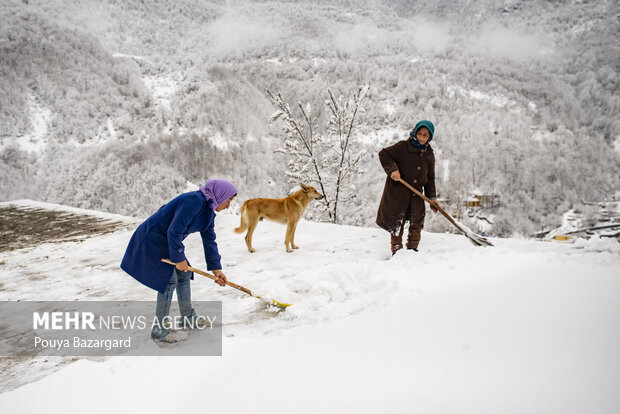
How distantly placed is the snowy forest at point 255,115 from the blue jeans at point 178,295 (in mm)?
10194

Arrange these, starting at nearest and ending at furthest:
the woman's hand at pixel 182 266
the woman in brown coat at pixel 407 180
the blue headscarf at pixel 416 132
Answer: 1. the woman's hand at pixel 182 266
2. the blue headscarf at pixel 416 132
3. the woman in brown coat at pixel 407 180

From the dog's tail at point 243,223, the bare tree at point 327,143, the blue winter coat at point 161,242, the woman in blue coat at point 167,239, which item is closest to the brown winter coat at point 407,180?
the dog's tail at point 243,223

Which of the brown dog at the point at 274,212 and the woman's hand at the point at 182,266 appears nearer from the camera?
the woman's hand at the point at 182,266

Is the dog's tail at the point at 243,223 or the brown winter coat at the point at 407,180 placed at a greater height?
the brown winter coat at the point at 407,180

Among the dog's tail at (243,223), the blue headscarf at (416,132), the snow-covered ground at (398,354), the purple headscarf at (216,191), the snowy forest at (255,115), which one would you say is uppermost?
the snowy forest at (255,115)

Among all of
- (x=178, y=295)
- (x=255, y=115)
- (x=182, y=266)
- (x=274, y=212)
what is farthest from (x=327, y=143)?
(x=255, y=115)

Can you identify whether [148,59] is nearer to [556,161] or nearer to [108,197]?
[108,197]

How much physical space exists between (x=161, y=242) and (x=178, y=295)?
566mm

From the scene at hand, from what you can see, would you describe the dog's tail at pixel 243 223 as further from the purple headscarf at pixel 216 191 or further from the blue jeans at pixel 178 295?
the purple headscarf at pixel 216 191

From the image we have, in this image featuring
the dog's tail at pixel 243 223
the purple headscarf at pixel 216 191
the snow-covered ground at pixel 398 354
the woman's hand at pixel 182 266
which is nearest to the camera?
the snow-covered ground at pixel 398 354

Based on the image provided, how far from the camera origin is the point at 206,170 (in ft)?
251

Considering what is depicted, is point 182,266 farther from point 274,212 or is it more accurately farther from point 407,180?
point 407,180

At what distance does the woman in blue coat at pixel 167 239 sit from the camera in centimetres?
240

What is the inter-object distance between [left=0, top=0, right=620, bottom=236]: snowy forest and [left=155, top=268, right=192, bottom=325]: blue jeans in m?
10.2
